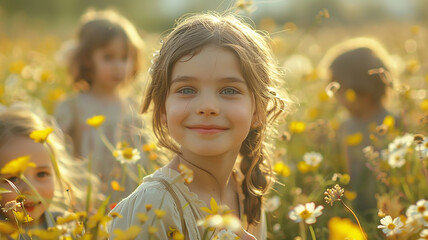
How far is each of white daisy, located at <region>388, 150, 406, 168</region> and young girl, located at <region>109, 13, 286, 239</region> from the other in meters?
0.59

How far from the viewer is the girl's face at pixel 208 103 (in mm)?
1519

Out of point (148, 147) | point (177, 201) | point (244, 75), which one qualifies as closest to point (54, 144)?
point (148, 147)

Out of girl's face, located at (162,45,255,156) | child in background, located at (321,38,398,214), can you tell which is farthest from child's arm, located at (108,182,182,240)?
child in background, located at (321,38,398,214)

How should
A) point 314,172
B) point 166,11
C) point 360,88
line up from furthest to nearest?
point 166,11
point 360,88
point 314,172

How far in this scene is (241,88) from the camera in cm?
159

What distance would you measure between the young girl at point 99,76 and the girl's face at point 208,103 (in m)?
1.76

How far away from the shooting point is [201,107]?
1.49 metres

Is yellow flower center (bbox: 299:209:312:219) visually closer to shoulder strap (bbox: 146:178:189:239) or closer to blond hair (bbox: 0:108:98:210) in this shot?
shoulder strap (bbox: 146:178:189:239)

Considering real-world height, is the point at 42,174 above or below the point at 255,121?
below

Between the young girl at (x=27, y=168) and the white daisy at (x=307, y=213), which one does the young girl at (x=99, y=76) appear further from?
the white daisy at (x=307, y=213)

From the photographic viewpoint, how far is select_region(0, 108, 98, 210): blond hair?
1.90 m

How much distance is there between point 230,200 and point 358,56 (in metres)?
1.76

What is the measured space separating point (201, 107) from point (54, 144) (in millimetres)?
988

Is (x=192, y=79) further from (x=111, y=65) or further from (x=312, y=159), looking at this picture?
(x=111, y=65)
